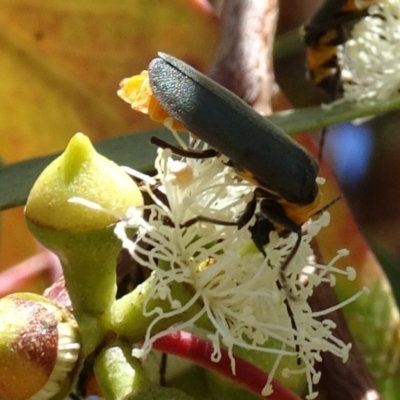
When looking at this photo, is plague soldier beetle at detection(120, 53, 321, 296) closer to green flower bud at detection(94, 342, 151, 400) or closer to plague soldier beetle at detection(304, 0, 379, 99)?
green flower bud at detection(94, 342, 151, 400)

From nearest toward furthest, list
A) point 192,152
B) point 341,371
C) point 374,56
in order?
point 192,152 → point 341,371 → point 374,56

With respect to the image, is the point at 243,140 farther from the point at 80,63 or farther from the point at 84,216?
the point at 80,63

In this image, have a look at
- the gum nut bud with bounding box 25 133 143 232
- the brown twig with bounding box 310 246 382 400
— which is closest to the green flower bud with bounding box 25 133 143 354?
the gum nut bud with bounding box 25 133 143 232

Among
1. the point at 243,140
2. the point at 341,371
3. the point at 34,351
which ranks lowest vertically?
the point at 341,371

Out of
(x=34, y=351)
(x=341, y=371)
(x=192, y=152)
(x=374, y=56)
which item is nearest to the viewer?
(x=34, y=351)

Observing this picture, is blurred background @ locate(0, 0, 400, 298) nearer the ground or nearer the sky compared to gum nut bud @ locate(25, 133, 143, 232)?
nearer the ground

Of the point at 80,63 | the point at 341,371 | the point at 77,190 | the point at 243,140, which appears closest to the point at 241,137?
the point at 243,140
